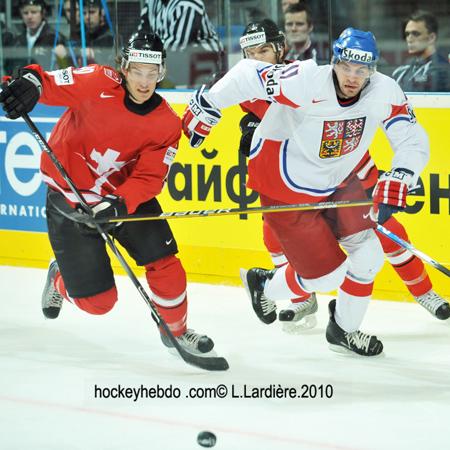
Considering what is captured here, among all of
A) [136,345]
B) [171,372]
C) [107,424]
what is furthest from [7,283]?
[107,424]

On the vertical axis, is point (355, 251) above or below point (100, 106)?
below

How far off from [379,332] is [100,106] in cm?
150

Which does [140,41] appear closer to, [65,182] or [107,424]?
[65,182]

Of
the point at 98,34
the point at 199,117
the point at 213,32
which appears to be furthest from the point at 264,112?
the point at 98,34

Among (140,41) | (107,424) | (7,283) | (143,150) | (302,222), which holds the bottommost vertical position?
(7,283)

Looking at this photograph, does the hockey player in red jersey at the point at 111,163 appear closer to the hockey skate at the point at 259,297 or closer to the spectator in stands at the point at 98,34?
the hockey skate at the point at 259,297

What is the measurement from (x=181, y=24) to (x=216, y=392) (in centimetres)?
259

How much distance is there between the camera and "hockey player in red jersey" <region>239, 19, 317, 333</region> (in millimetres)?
4566

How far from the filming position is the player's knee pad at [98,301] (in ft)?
13.7

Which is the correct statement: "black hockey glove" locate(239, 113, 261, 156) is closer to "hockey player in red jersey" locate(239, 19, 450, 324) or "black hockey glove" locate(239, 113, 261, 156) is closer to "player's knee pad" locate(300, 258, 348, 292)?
"hockey player in red jersey" locate(239, 19, 450, 324)

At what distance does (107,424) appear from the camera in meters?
3.46

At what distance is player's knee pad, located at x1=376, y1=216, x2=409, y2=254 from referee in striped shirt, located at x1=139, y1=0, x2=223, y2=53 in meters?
1.51

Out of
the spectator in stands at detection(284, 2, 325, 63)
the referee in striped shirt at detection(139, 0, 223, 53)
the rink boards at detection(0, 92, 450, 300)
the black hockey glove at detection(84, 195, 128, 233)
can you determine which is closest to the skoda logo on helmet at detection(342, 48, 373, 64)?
the black hockey glove at detection(84, 195, 128, 233)

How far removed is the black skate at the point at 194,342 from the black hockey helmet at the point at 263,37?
3.98 feet
